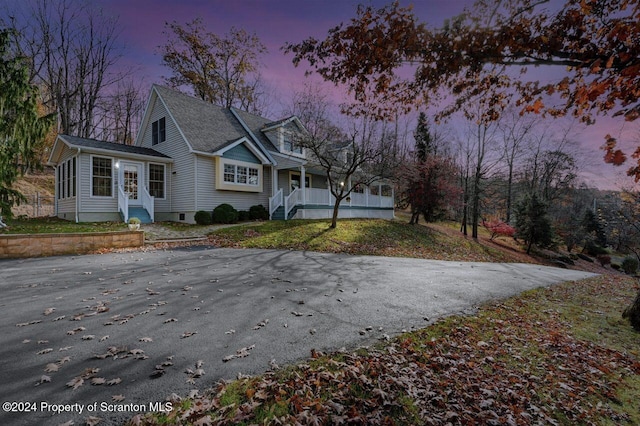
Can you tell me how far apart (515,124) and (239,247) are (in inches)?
1086

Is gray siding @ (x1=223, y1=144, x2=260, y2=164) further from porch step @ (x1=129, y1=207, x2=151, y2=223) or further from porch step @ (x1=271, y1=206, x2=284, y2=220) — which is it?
porch step @ (x1=129, y1=207, x2=151, y2=223)

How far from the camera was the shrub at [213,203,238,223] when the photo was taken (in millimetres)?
15147

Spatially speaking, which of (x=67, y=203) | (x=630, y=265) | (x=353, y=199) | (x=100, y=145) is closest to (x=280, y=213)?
(x=353, y=199)

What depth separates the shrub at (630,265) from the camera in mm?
21375

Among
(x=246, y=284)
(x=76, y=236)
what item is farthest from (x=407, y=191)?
(x=76, y=236)

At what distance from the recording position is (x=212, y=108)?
1975 cm

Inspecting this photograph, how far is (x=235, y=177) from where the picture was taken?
654 inches

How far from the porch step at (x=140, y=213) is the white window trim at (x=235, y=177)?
391 centimetres

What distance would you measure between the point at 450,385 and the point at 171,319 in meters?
3.56

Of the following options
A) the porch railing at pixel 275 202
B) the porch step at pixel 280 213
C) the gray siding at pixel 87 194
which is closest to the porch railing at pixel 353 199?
the porch step at pixel 280 213

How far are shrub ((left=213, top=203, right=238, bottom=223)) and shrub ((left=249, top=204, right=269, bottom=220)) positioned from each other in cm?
142

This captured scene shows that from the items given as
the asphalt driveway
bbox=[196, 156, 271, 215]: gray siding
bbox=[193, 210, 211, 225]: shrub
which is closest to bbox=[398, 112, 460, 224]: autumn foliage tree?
bbox=[196, 156, 271, 215]: gray siding

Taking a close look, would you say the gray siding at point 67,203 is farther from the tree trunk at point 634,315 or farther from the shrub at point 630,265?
the shrub at point 630,265

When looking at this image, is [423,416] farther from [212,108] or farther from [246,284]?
[212,108]
